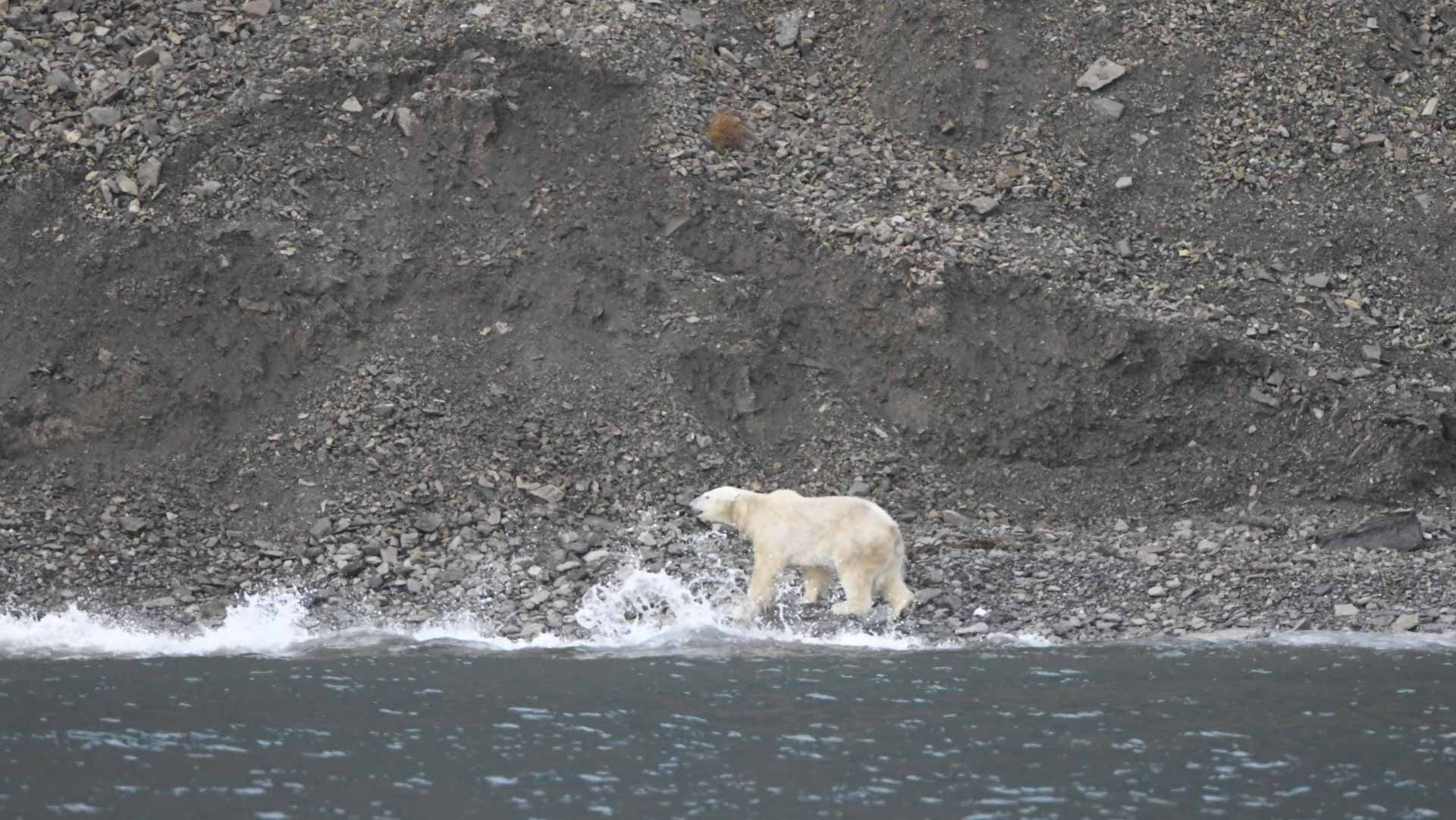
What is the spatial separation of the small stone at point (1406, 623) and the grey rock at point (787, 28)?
1423cm

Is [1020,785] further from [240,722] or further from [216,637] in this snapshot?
[216,637]

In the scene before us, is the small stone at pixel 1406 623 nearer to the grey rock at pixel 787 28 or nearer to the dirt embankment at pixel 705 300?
the dirt embankment at pixel 705 300

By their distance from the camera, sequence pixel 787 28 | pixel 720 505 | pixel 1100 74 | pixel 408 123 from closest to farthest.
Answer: pixel 720 505
pixel 408 123
pixel 1100 74
pixel 787 28

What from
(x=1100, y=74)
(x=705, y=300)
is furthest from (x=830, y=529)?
(x=1100, y=74)

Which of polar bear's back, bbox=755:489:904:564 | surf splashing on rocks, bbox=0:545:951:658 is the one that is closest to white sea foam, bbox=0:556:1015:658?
surf splashing on rocks, bbox=0:545:951:658

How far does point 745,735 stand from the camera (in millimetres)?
12055

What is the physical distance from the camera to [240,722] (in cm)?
1227

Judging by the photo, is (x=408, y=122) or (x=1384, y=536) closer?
(x=1384, y=536)

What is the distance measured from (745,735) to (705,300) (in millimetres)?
Answer: 10540

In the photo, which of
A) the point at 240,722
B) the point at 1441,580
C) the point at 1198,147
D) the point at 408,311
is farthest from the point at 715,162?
the point at 240,722

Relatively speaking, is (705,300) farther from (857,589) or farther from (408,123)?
(857,589)

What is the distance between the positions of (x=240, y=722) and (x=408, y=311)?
994cm

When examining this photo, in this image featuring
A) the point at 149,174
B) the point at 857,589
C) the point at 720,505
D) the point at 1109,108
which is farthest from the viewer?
the point at 1109,108

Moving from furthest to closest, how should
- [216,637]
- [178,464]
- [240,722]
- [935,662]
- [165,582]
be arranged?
[178,464] → [165,582] → [216,637] → [935,662] → [240,722]
